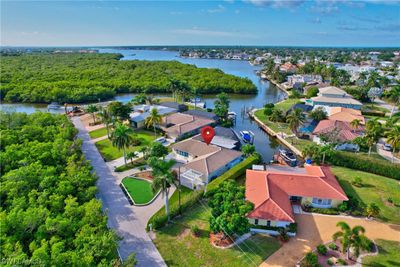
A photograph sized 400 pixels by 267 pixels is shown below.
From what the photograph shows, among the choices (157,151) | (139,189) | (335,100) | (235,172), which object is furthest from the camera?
(335,100)

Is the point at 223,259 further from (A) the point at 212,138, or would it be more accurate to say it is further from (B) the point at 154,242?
(A) the point at 212,138

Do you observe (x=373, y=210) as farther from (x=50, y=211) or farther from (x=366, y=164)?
(x=50, y=211)

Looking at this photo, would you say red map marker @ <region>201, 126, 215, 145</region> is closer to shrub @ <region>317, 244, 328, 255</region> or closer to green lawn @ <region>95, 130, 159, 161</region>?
green lawn @ <region>95, 130, 159, 161</region>

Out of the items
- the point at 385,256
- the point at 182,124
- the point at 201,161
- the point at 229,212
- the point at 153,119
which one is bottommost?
the point at 385,256

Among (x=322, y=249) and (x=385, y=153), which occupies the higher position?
(x=385, y=153)

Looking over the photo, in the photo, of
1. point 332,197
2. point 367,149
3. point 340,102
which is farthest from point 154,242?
point 340,102

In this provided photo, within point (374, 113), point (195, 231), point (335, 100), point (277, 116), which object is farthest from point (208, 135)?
point (374, 113)

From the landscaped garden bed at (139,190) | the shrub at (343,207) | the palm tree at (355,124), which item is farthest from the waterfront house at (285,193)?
the palm tree at (355,124)
